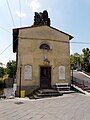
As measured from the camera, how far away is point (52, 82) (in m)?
23.0

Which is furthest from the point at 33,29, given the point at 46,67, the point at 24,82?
the point at 24,82

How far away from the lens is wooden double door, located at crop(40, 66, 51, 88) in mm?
22842

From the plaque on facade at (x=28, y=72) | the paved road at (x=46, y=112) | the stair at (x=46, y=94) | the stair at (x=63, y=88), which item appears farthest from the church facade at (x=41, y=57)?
the paved road at (x=46, y=112)

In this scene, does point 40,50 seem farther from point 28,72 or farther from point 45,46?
point 28,72

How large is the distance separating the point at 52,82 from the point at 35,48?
4.04 metres

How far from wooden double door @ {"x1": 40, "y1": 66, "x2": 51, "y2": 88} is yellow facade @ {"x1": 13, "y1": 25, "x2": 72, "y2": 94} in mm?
222

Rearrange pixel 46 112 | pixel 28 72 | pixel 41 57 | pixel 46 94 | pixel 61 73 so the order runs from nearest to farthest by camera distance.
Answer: pixel 46 112 → pixel 46 94 → pixel 28 72 → pixel 41 57 → pixel 61 73

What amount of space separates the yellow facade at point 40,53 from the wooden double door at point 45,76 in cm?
22

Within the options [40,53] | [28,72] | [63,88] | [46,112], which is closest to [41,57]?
[40,53]

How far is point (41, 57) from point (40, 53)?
441 millimetres

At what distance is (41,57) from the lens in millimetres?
22922

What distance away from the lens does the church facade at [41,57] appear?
72.4 feet

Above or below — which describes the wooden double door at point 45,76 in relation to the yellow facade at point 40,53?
below

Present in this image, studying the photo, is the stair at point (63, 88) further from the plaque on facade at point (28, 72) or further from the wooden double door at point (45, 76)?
the plaque on facade at point (28, 72)
